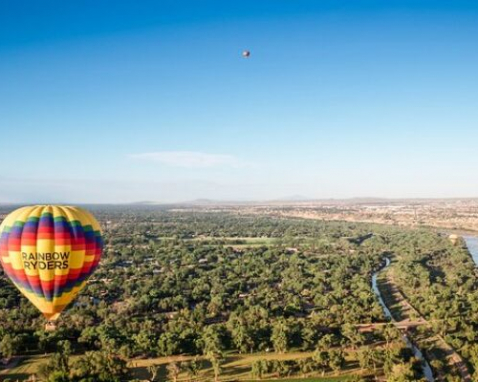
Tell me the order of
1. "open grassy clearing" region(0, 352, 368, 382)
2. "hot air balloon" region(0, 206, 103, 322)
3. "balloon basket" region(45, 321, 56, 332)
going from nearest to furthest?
"hot air balloon" region(0, 206, 103, 322) → "open grassy clearing" region(0, 352, 368, 382) → "balloon basket" region(45, 321, 56, 332)

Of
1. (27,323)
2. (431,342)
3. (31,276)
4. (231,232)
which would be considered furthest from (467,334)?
(231,232)

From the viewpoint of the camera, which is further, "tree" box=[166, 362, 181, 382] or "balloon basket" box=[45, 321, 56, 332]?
"balloon basket" box=[45, 321, 56, 332]

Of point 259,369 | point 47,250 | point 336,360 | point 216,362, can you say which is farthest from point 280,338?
point 47,250

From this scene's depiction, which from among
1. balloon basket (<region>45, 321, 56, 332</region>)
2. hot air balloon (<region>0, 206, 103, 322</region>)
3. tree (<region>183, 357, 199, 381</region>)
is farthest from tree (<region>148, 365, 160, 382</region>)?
balloon basket (<region>45, 321, 56, 332</region>)

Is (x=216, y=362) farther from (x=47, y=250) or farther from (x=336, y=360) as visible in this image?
(x=47, y=250)

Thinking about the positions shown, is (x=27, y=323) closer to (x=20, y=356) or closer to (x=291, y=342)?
(x=20, y=356)

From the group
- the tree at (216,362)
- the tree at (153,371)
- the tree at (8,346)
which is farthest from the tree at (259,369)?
the tree at (8,346)

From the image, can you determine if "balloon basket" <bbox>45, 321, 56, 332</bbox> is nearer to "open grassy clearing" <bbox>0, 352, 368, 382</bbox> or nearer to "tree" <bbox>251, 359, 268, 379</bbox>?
"open grassy clearing" <bbox>0, 352, 368, 382</bbox>

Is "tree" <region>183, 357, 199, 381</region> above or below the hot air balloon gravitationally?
below

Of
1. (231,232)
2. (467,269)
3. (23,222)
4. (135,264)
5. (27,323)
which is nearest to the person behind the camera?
(23,222)
